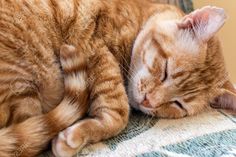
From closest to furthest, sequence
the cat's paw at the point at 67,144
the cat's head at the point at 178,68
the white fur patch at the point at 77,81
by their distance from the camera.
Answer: the cat's paw at the point at 67,144, the white fur patch at the point at 77,81, the cat's head at the point at 178,68

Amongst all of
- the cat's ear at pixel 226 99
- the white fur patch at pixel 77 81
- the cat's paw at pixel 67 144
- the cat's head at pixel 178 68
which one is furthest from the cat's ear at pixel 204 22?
the cat's paw at pixel 67 144

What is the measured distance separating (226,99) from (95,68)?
51 centimetres

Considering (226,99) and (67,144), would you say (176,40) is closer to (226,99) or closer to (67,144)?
(226,99)

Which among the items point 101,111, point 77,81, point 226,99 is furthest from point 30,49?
point 226,99

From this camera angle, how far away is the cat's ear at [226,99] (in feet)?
4.93

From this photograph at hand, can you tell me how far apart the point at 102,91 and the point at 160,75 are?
21 centimetres

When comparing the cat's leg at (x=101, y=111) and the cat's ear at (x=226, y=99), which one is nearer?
the cat's leg at (x=101, y=111)

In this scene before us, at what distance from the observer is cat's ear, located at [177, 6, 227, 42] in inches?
53.0

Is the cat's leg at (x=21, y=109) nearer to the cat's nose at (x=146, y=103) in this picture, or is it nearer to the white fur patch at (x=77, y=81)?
the white fur patch at (x=77, y=81)

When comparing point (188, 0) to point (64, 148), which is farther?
point (188, 0)

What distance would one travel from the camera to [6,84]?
4.02 feet

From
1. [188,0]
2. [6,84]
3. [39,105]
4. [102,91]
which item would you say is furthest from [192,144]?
[188,0]

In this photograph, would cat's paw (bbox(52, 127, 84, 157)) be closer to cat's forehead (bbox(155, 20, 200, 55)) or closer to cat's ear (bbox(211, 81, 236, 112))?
cat's forehead (bbox(155, 20, 200, 55))

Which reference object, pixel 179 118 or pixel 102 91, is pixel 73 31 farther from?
pixel 179 118
